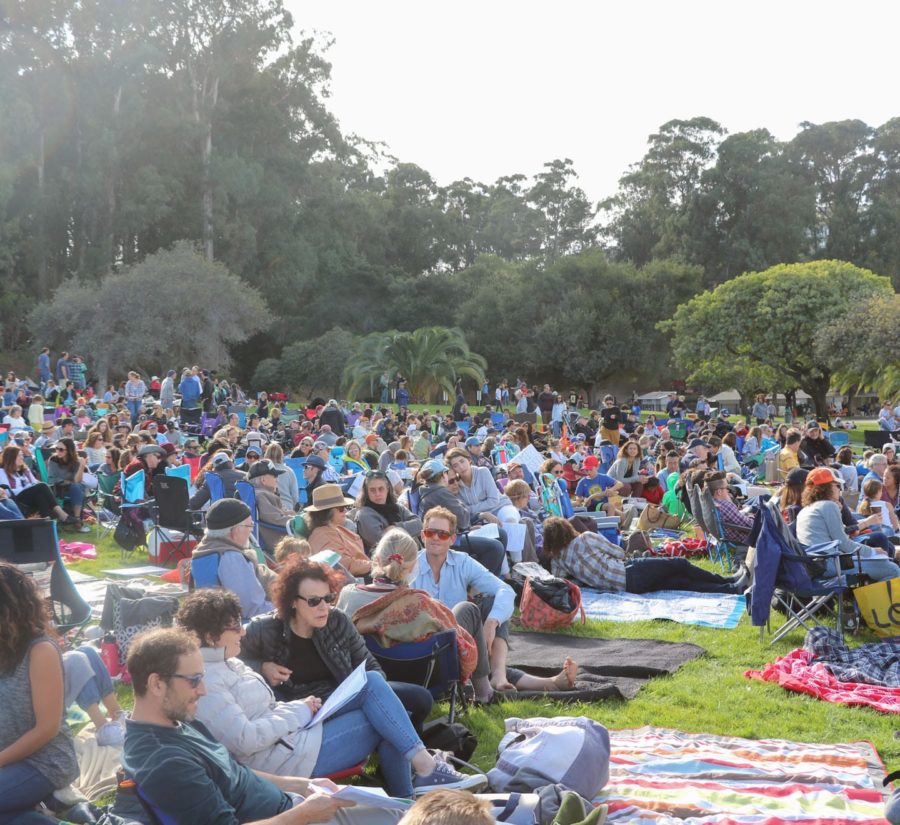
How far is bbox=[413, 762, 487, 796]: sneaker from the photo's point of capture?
3969 millimetres

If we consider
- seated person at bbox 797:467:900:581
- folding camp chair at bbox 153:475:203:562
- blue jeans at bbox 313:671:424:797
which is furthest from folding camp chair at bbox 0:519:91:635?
seated person at bbox 797:467:900:581

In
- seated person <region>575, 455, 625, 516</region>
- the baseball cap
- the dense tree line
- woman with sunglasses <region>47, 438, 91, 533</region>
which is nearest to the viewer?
the baseball cap

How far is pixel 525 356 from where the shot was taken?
4256 cm

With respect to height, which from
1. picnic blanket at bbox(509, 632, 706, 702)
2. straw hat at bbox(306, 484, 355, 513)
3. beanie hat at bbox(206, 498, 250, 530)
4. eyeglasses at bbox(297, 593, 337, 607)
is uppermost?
beanie hat at bbox(206, 498, 250, 530)

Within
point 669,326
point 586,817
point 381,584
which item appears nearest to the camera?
point 586,817

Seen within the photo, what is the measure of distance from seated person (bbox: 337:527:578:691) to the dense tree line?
2964cm

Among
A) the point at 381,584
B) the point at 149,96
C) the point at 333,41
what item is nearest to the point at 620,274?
the point at 333,41

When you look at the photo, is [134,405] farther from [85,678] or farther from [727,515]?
[85,678]

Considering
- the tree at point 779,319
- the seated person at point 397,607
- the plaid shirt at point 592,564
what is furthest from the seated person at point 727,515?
the tree at point 779,319

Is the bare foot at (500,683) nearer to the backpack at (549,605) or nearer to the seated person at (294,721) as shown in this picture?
the seated person at (294,721)

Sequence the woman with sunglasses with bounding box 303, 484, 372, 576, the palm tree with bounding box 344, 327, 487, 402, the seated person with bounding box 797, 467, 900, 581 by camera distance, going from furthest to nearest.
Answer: the palm tree with bounding box 344, 327, 487, 402
the seated person with bounding box 797, 467, 900, 581
the woman with sunglasses with bounding box 303, 484, 372, 576

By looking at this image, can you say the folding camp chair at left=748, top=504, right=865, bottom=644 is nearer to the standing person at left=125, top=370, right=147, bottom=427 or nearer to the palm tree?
the standing person at left=125, top=370, right=147, bottom=427

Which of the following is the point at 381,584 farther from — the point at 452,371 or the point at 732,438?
the point at 452,371

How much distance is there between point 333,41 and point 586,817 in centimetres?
4717
